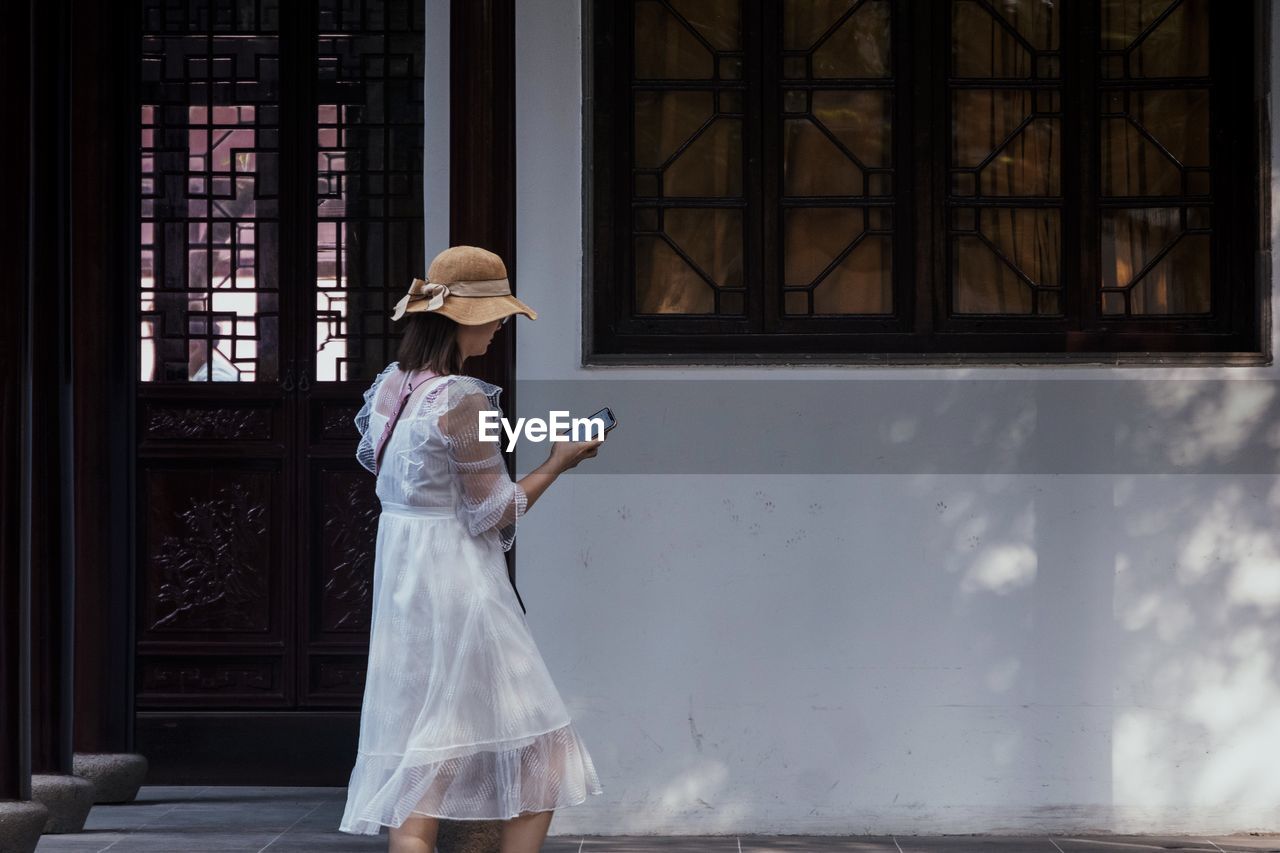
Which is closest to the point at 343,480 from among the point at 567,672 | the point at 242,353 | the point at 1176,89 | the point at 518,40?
the point at 242,353

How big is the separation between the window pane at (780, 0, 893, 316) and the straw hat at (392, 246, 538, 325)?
203 centimetres

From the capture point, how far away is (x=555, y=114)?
19.8 ft

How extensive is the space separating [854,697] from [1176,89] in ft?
8.58

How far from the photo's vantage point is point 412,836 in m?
4.19

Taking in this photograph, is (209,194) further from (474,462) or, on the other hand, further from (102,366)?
(474,462)

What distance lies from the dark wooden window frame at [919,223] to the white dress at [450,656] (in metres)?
1.89

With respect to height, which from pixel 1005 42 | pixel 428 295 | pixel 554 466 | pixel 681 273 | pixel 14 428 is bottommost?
pixel 554 466

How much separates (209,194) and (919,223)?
10.2 ft

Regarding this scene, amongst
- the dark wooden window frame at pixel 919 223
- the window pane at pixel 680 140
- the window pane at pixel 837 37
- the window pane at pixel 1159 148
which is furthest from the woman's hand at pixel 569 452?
the window pane at pixel 1159 148

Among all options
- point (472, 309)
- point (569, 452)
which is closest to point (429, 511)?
point (569, 452)

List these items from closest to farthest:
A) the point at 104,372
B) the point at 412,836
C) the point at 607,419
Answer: the point at 412,836 < the point at 607,419 < the point at 104,372

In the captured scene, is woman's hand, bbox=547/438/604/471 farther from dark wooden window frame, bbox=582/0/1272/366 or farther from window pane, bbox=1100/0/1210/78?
window pane, bbox=1100/0/1210/78

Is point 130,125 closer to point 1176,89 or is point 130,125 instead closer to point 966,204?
point 966,204

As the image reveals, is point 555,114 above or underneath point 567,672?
above
